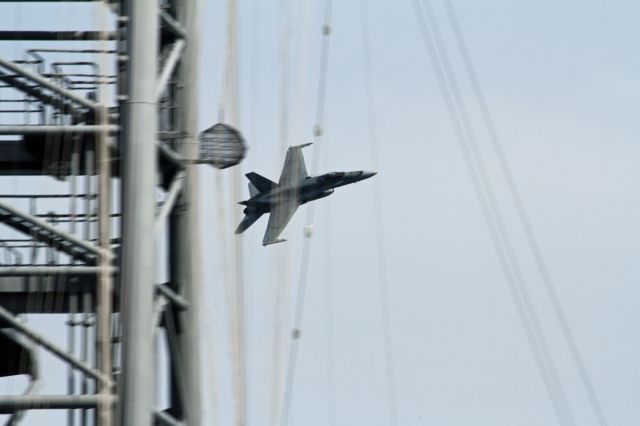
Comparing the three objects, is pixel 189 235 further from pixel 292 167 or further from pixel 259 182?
pixel 259 182

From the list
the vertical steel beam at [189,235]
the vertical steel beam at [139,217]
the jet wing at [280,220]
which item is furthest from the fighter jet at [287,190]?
the vertical steel beam at [139,217]

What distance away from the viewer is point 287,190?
23.9 m

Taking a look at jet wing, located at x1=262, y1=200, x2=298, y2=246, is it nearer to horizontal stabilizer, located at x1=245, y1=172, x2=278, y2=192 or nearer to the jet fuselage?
the jet fuselage

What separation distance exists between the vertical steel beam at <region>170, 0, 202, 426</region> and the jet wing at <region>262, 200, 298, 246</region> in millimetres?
3077

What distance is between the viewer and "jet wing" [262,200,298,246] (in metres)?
18.2

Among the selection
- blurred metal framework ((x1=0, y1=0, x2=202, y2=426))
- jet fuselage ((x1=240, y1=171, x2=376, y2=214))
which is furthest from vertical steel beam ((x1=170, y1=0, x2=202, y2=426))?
jet fuselage ((x1=240, y1=171, x2=376, y2=214))

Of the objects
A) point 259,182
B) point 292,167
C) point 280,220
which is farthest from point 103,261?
point 259,182

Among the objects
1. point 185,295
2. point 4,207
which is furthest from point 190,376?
point 4,207

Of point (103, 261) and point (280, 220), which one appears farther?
point (280, 220)

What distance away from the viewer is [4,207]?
44.1 ft

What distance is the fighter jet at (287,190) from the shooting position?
2027cm

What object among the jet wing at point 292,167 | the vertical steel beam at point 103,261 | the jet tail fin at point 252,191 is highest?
the jet tail fin at point 252,191

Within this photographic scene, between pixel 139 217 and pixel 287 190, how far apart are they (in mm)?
11578

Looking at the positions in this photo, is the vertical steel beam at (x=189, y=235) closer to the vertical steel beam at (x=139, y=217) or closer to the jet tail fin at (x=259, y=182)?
the vertical steel beam at (x=139, y=217)
